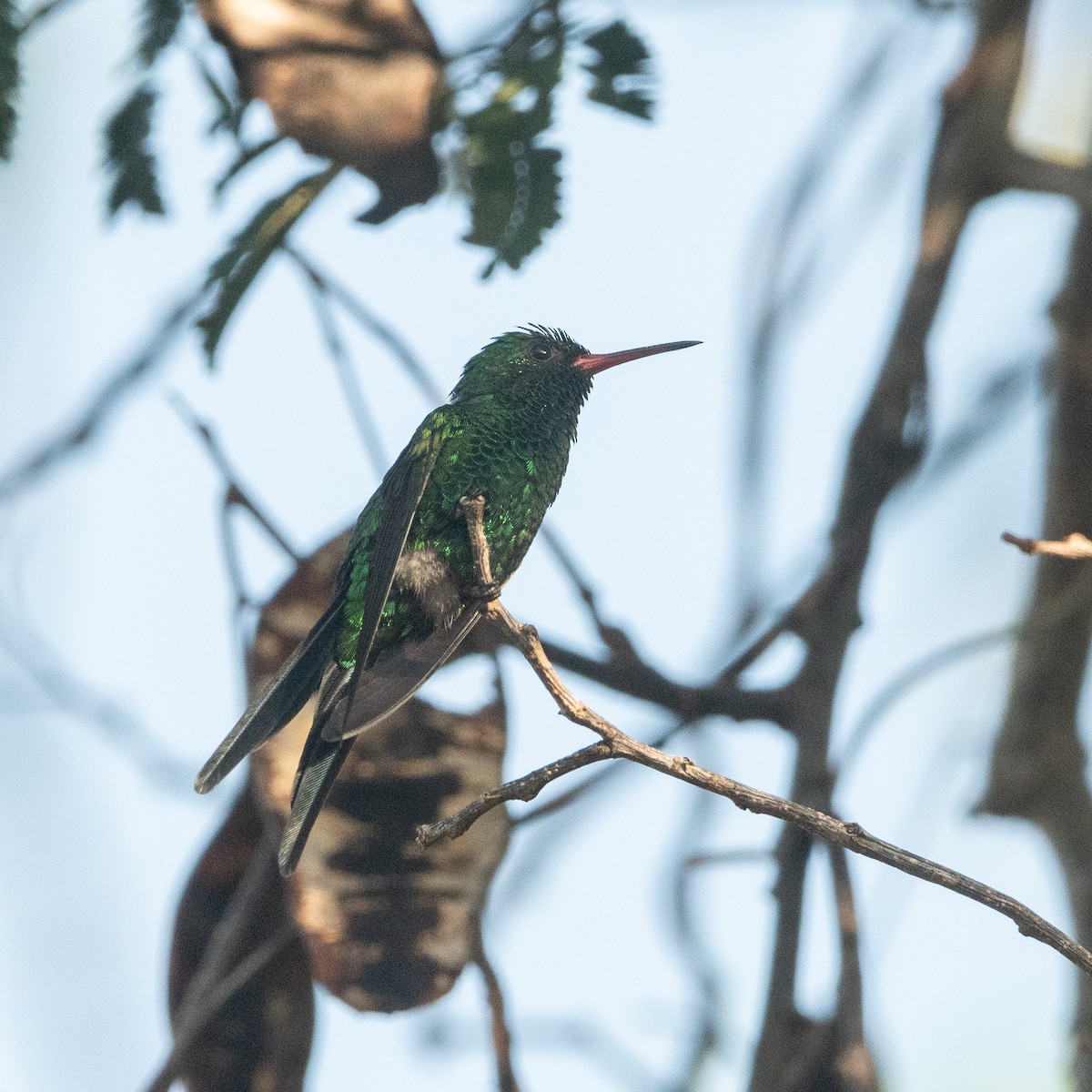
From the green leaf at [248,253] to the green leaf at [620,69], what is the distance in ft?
2.09

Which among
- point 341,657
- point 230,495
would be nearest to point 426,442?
point 341,657

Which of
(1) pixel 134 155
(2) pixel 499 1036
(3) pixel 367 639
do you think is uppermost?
(1) pixel 134 155

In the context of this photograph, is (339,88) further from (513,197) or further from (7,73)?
(7,73)

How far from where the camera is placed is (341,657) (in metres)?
2.77

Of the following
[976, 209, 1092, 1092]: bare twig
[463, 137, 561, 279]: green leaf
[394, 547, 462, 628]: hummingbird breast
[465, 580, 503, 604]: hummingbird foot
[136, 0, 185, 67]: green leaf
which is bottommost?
[976, 209, 1092, 1092]: bare twig

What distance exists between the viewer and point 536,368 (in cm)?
313

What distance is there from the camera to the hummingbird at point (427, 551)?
2477 mm

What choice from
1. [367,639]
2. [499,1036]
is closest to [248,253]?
[367,639]

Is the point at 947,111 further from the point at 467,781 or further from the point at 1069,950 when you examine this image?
the point at 1069,950

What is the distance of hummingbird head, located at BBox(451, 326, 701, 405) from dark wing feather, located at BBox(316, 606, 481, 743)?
61 cm

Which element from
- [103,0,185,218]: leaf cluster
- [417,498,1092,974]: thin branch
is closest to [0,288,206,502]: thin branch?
[103,0,185,218]: leaf cluster

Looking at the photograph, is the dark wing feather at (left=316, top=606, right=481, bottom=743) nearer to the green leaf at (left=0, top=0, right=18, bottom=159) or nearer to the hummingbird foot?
the hummingbird foot

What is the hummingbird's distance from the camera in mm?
2477

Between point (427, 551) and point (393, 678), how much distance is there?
1.16 ft
